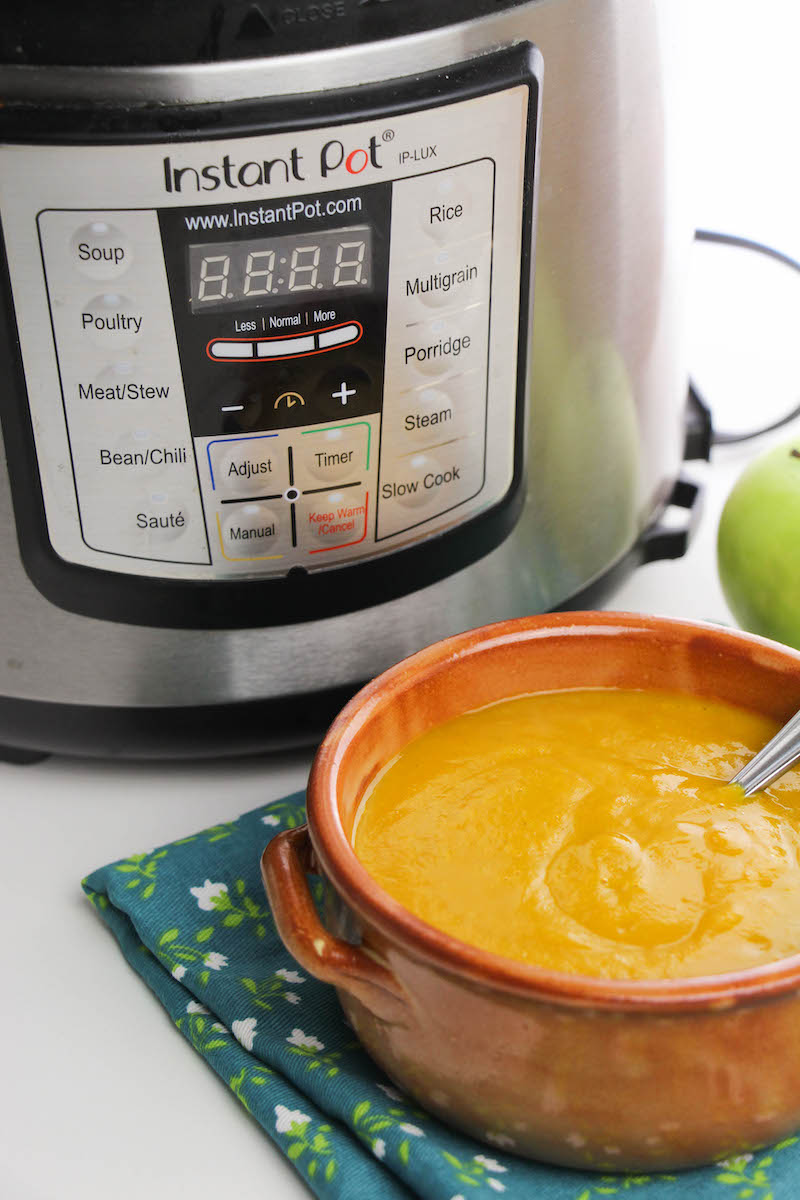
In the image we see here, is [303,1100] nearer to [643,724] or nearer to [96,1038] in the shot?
[96,1038]

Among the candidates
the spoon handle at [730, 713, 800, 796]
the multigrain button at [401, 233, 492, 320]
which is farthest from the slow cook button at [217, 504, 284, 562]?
the spoon handle at [730, 713, 800, 796]

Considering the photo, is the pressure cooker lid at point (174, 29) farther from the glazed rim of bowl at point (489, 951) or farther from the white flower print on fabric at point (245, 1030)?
the white flower print on fabric at point (245, 1030)

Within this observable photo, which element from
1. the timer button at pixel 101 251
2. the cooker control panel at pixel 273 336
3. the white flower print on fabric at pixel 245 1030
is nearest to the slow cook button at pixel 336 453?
the cooker control panel at pixel 273 336

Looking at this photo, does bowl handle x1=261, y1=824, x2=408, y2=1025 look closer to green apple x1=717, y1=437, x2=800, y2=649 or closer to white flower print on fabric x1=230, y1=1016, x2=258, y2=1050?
white flower print on fabric x1=230, y1=1016, x2=258, y2=1050

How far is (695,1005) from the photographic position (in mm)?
426

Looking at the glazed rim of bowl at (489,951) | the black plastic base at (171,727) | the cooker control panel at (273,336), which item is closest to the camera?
the glazed rim of bowl at (489,951)

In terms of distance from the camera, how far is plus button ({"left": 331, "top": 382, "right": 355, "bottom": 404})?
59 cm

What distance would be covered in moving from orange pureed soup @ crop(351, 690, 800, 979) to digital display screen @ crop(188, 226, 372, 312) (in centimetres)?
19

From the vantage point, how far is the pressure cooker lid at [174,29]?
49 centimetres

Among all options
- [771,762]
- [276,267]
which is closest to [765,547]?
[771,762]

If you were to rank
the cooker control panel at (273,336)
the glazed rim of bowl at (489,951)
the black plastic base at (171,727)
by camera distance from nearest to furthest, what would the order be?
the glazed rim of bowl at (489,951)
the cooker control panel at (273,336)
the black plastic base at (171,727)

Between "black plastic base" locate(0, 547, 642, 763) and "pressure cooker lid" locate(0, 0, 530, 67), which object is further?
"black plastic base" locate(0, 547, 642, 763)

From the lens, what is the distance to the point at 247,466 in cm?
59

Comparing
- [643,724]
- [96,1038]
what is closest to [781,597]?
[643,724]
